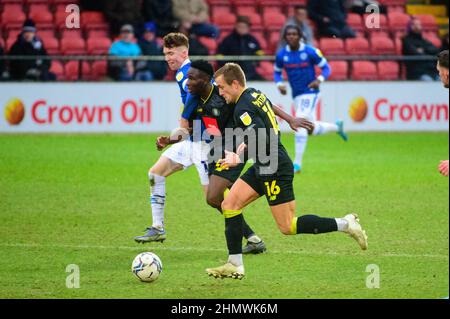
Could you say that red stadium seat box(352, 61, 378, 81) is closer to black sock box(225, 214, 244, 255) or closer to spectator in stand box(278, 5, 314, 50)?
spectator in stand box(278, 5, 314, 50)

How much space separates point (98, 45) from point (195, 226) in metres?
10.6

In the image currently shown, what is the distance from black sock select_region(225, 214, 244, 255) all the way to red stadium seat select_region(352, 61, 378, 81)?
42.5 feet

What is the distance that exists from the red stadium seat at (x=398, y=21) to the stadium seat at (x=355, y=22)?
728 millimetres

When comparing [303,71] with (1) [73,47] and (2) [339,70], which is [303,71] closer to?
(2) [339,70]

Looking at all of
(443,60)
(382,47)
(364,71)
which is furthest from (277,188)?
(382,47)

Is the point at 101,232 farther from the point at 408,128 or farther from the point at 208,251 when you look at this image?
the point at 408,128

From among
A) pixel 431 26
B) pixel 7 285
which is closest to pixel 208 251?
pixel 7 285

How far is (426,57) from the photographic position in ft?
69.5

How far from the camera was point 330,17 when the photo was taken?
22.6 metres

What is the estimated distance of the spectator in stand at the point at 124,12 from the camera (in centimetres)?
2125

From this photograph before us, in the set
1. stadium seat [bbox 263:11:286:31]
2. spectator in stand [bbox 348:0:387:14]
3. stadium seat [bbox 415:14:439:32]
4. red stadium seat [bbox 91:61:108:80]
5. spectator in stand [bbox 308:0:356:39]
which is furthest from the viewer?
stadium seat [bbox 415:14:439:32]

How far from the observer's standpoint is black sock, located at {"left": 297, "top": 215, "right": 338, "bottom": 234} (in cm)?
863

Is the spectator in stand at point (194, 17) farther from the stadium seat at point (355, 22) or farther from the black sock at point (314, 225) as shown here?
the black sock at point (314, 225)

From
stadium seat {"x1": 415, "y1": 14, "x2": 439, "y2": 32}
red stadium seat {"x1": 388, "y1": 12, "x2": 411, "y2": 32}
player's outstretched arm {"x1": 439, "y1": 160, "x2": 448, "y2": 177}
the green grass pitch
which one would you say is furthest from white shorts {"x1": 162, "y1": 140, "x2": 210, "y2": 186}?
stadium seat {"x1": 415, "y1": 14, "x2": 439, "y2": 32}
